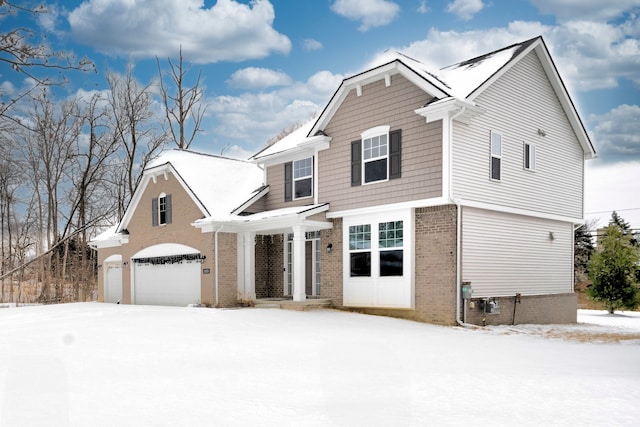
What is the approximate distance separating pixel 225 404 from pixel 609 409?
427cm

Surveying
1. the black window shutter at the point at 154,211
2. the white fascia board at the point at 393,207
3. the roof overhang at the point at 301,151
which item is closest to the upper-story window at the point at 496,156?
the white fascia board at the point at 393,207

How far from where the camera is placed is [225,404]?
651cm

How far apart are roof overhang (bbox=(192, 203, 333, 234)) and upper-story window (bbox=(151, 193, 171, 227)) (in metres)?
2.99

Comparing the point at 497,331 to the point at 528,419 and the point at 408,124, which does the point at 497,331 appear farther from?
the point at 528,419

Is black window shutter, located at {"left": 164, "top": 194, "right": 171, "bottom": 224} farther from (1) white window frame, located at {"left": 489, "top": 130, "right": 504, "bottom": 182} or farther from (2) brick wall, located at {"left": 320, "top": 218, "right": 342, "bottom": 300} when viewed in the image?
(1) white window frame, located at {"left": 489, "top": 130, "right": 504, "bottom": 182}

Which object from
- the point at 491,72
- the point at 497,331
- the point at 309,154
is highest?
the point at 491,72

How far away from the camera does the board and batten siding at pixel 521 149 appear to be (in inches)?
619

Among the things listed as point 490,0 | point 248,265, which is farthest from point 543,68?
point 248,265

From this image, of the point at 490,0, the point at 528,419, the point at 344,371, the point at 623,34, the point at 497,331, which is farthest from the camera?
the point at 623,34

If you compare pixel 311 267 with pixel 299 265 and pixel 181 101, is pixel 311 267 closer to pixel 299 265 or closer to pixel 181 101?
pixel 299 265

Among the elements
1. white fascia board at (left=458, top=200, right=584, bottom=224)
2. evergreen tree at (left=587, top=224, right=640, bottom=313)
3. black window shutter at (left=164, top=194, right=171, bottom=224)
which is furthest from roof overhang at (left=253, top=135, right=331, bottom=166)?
evergreen tree at (left=587, top=224, right=640, bottom=313)

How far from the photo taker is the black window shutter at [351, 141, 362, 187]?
17.5 m

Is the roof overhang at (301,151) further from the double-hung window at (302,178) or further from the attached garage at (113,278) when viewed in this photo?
the attached garage at (113,278)

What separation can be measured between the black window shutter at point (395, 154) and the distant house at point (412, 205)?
41mm
